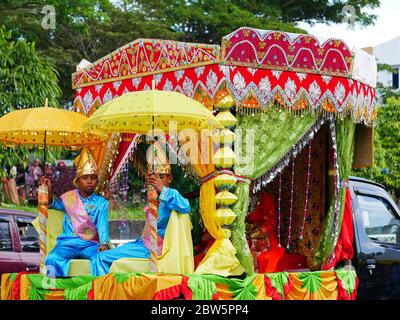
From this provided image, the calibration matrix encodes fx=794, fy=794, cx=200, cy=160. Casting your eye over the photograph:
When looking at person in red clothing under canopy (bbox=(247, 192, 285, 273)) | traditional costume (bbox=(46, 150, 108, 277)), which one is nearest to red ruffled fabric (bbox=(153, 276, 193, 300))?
traditional costume (bbox=(46, 150, 108, 277))

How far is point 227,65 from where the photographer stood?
6875 mm

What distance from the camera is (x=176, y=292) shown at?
20.7ft

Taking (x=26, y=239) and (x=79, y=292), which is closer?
(x=79, y=292)

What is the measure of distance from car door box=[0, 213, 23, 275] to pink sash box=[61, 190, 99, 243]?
219 cm

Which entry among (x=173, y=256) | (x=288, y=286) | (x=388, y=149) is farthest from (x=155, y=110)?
(x=388, y=149)

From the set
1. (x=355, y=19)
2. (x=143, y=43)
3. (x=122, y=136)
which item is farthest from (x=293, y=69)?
(x=355, y=19)

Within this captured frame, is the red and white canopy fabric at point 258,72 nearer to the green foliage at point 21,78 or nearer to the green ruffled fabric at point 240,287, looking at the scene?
the green ruffled fabric at point 240,287

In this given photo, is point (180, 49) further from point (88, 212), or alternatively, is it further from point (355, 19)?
point (355, 19)

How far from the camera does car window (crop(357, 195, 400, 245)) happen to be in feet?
27.6

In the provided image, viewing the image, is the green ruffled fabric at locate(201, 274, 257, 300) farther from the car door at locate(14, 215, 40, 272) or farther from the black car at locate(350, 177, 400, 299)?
the car door at locate(14, 215, 40, 272)

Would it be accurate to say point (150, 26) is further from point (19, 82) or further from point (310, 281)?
point (310, 281)

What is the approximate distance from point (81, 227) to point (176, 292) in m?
1.52

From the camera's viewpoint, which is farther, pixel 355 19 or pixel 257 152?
pixel 355 19
